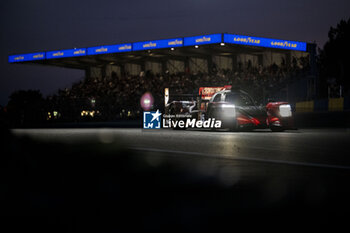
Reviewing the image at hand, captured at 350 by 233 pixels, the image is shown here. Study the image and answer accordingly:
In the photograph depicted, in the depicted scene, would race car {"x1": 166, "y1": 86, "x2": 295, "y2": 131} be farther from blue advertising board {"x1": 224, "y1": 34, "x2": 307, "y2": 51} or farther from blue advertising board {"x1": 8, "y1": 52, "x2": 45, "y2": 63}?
blue advertising board {"x1": 8, "y1": 52, "x2": 45, "y2": 63}

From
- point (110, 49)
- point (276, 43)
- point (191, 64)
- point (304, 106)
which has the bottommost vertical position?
point (304, 106)

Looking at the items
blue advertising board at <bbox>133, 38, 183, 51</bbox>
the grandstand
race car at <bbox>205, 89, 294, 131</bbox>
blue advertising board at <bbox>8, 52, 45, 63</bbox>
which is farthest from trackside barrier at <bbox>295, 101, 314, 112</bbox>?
blue advertising board at <bbox>8, 52, 45, 63</bbox>

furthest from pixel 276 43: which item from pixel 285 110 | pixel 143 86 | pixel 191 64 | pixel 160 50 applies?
pixel 285 110

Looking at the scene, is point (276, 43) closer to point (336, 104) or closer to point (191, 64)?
point (336, 104)

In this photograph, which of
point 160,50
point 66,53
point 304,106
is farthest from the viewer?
point 66,53

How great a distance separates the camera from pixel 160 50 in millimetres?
53062

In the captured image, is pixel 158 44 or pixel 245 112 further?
pixel 158 44

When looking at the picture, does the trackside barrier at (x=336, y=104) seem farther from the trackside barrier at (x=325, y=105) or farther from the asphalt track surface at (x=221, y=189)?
the asphalt track surface at (x=221, y=189)

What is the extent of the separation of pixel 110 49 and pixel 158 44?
803 centimetres

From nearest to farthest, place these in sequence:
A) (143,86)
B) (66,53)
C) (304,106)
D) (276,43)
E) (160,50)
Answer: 1. (304,106)
2. (276,43)
3. (143,86)
4. (160,50)
5. (66,53)

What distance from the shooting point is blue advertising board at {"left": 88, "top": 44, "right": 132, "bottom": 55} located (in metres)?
54.4

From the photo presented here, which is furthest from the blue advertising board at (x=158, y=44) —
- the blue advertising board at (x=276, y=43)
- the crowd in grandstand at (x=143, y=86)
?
the blue advertising board at (x=276, y=43)

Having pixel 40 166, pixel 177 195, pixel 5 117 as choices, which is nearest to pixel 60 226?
pixel 177 195

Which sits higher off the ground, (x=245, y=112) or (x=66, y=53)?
(x=66, y=53)
